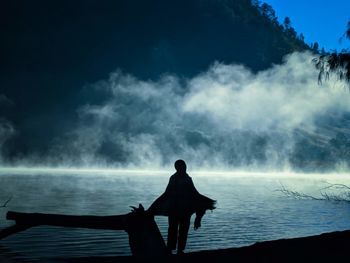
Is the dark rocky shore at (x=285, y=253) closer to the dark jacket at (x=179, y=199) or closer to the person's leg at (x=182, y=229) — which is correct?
the person's leg at (x=182, y=229)

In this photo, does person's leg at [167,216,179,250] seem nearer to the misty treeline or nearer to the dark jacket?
the dark jacket

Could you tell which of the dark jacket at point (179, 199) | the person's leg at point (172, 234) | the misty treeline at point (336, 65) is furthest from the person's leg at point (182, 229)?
the misty treeline at point (336, 65)

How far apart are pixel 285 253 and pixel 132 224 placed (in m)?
3.56

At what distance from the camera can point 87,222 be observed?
473 inches

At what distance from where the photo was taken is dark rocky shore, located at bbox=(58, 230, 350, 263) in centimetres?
1025

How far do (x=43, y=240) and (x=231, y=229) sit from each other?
1137 cm

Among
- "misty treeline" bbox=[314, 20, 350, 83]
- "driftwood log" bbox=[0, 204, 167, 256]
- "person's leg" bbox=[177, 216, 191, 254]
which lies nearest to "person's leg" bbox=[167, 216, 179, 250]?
"person's leg" bbox=[177, 216, 191, 254]

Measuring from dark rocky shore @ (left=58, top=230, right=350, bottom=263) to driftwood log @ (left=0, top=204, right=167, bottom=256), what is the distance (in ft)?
0.93

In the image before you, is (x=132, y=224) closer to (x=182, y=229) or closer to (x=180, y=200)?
(x=182, y=229)

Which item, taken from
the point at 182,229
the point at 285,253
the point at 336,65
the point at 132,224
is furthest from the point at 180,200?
the point at 336,65

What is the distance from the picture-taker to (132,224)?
11695 mm

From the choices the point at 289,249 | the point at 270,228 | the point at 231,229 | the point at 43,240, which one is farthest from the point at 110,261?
the point at 270,228

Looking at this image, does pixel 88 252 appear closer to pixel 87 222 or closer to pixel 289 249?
pixel 87 222

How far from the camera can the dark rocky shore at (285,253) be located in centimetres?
1025
